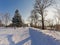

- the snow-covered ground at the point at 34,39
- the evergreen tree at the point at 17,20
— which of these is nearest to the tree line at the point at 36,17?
the evergreen tree at the point at 17,20

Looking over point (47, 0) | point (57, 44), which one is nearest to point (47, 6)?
point (47, 0)

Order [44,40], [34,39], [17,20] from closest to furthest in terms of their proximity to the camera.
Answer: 1. [44,40]
2. [34,39]
3. [17,20]

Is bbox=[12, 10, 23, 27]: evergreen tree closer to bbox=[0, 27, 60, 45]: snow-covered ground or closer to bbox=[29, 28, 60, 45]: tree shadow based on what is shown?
bbox=[0, 27, 60, 45]: snow-covered ground

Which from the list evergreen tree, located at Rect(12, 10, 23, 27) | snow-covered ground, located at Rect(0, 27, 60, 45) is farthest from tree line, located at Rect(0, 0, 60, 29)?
snow-covered ground, located at Rect(0, 27, 60, 45)

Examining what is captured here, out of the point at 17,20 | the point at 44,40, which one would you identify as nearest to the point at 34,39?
the point at 44,40

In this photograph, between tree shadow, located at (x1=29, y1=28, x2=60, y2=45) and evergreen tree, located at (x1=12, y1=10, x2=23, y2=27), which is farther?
evergreen tree, located at (x1=12, y1=10, x2=23, y2=27)

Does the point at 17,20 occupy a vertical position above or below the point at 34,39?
above

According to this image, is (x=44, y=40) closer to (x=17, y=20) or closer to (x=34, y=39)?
(x=34, y=39)

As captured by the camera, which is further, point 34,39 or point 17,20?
point 17,20

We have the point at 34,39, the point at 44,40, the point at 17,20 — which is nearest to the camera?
the point at 44,40

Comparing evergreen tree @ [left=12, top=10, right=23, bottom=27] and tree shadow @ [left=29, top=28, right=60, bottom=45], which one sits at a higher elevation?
evergreen tree @ [left=12, top=10, right=23, bottom=27]

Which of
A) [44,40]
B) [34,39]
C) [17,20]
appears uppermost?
[17,20]

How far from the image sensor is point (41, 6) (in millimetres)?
32469

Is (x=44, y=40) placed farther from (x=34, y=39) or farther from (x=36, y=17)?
(x=36, y=17)
